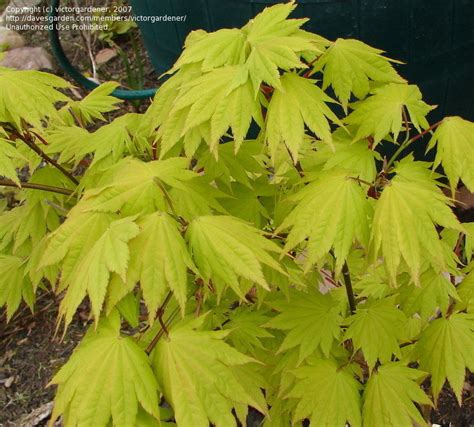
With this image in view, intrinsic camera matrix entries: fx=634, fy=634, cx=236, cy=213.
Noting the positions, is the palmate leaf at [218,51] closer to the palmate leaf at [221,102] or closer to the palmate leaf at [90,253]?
the palmate leaf at [221,102]

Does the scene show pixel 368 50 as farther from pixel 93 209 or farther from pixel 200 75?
pixel 93 209

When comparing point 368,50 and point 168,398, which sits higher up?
point 368,50

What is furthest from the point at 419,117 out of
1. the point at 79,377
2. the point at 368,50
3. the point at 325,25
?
the point at 325,25

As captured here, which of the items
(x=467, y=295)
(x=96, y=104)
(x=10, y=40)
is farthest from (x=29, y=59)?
(x=467, y=295)

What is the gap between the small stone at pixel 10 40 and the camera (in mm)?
3736

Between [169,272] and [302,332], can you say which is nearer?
[169,272]

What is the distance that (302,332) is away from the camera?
115 cm

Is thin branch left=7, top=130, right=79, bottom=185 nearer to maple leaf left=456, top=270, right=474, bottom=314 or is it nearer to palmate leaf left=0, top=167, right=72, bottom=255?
palmate leaf left=0, top=167, right=72, bottom=255

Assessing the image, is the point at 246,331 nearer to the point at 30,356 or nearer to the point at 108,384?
the point at 108,384

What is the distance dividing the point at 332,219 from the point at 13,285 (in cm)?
82

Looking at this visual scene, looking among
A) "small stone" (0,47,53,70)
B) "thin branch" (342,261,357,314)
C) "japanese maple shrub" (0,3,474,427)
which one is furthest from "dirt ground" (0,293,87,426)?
"small stone" (0,47,53,70)

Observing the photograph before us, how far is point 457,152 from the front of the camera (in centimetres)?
101

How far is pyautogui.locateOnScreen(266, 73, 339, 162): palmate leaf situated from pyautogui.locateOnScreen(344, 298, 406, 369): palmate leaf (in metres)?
0.38

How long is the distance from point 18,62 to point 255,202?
282 cm
